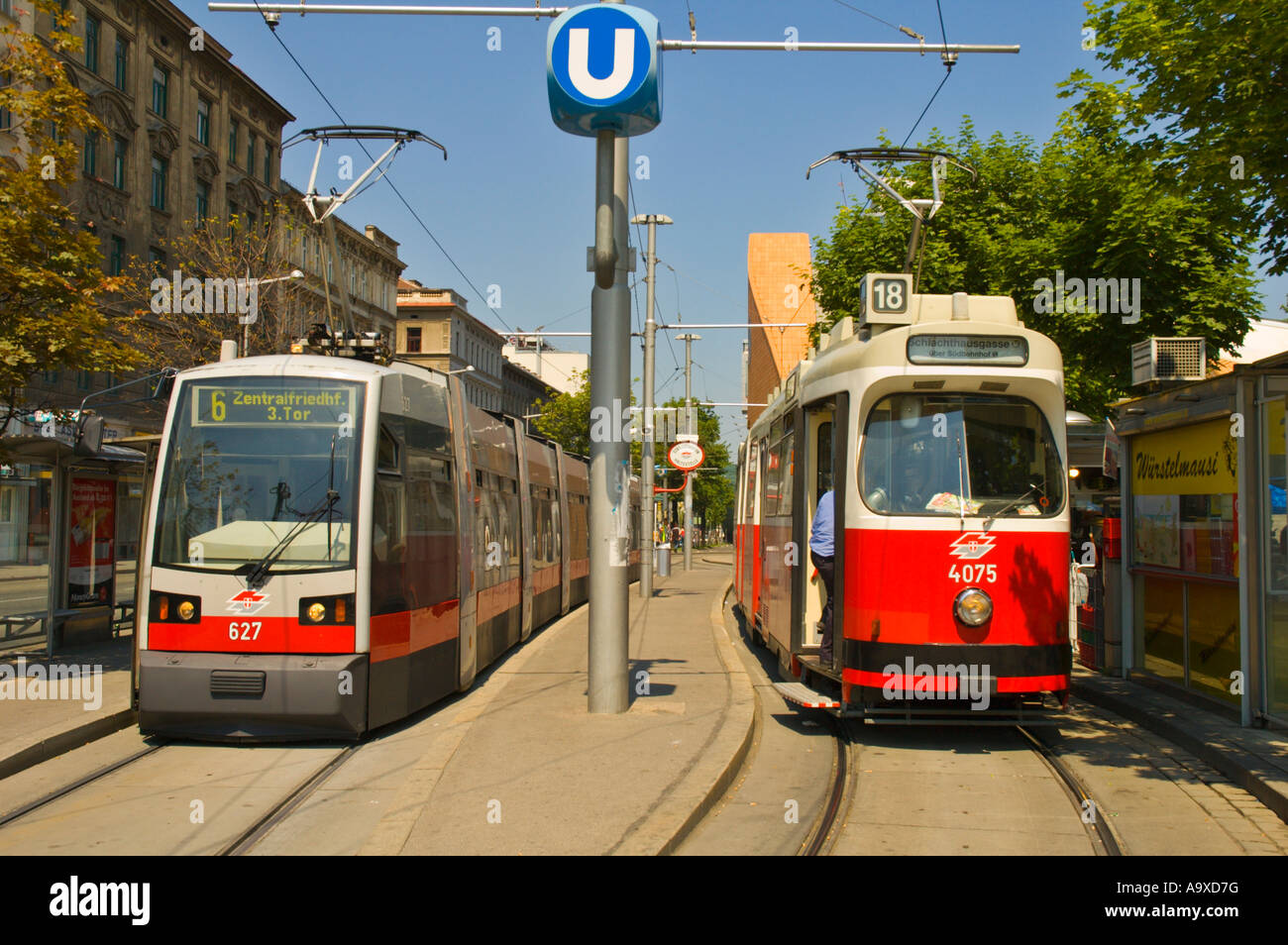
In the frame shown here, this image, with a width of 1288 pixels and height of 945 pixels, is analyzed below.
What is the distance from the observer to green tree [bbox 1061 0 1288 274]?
24.0 feet

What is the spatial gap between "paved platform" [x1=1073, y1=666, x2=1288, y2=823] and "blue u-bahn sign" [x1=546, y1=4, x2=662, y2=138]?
6.21 metres

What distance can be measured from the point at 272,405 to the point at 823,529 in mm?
4503

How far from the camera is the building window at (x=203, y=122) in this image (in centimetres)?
3939

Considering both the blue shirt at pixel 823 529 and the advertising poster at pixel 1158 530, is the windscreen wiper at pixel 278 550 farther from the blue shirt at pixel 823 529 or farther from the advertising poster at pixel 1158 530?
the advertising poster at pixel 1158 530

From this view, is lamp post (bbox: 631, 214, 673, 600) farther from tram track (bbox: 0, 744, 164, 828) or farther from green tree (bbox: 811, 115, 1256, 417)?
tram track (bbox: 0, 744, 164, 828)

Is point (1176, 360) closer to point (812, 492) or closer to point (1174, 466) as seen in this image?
point (1174, 466)

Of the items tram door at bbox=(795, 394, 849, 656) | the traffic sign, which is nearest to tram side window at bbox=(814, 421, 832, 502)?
tram door at bbox=(795, 394, 849, 656)

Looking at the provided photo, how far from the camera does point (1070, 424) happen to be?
17219 millimetres

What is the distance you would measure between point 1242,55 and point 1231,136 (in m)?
0.51

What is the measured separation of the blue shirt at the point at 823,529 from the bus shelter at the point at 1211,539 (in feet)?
10.3

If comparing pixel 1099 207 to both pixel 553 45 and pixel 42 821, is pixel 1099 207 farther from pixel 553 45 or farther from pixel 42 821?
pixel 42 821
